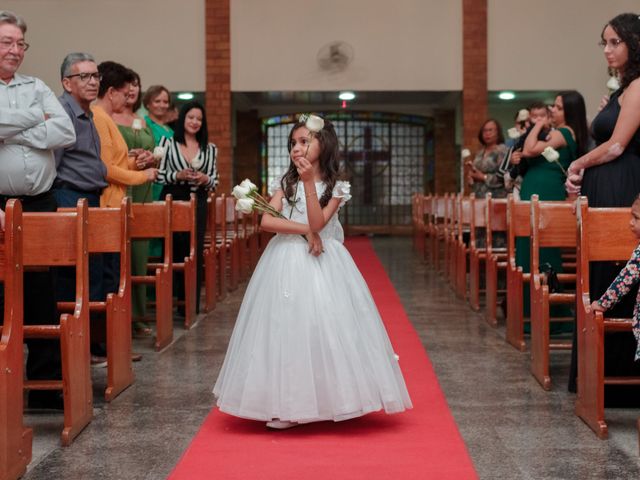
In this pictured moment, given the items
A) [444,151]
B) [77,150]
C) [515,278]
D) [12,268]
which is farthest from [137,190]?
[444,151]

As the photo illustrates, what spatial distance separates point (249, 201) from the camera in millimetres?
4262

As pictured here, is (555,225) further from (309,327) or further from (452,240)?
(452,240)

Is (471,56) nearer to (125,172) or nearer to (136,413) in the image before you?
(125,172)

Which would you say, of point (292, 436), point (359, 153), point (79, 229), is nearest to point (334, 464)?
point (292, 436)

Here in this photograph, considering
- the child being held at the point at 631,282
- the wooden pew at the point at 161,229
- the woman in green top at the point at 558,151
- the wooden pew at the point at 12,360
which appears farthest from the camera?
the woman in green top at the point at 558,151

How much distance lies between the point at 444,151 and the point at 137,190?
12.5 m

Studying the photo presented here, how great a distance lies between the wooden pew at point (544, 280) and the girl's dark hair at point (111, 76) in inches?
111

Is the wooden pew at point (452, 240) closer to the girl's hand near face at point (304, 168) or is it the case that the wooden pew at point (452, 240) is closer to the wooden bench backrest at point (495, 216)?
the wooden bench backrest at point (495, 216)

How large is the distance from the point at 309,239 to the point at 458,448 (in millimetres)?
1125

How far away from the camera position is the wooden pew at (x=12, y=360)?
338 cm

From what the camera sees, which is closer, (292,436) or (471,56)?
(292,436)

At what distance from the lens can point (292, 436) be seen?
4.10 meters

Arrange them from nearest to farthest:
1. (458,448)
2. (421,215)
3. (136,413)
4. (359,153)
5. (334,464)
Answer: (334,464) < (458,448) < (136,413) < (421,215) < (359,153)

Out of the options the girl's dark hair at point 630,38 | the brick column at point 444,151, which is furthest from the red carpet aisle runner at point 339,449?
the brick column at point 444,151
